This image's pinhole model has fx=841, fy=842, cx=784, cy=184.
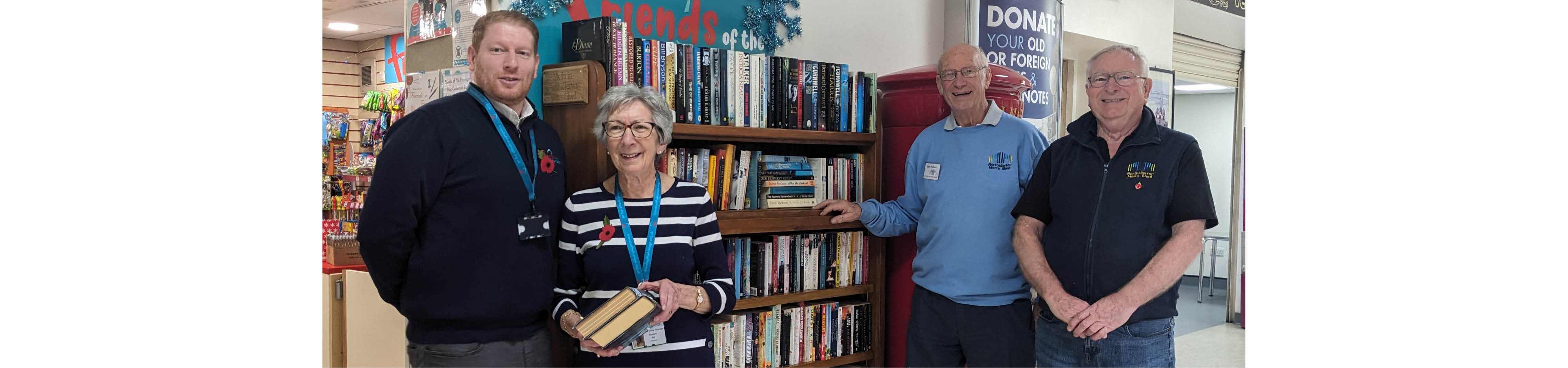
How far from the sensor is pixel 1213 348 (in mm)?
2430

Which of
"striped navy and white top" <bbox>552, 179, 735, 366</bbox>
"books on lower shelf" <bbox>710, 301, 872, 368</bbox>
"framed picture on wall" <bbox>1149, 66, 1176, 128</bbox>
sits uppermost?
"framed picture on wall" <bbox>1149, 66, 1176, 128</bbox>

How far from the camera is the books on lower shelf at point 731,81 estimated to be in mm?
2170

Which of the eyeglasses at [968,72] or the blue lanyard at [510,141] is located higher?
the eyeglasses at [968,72]

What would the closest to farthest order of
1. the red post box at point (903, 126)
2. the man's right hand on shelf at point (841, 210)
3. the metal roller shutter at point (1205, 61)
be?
the metal roller shutter at point (1205, 61) < the man's right hand on shelf at point (841, 210) < the red post box at point (903, 126)

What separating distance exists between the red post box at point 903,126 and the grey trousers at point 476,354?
4.62 ft

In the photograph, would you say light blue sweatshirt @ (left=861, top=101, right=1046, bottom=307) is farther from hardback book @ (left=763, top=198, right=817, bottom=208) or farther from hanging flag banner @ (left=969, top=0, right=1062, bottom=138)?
hanging flag banner @ (left=969, top=0, right=1062, bottom=138)

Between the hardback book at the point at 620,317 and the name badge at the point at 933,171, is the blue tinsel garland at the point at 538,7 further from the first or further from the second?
the name badge at the point at 933,171

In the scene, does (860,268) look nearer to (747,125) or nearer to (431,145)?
(747,125)

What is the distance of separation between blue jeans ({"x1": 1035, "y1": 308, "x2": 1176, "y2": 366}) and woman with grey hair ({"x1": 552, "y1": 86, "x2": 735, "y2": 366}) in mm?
959

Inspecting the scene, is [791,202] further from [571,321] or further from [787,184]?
[571,321]

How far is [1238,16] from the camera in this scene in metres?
2.55

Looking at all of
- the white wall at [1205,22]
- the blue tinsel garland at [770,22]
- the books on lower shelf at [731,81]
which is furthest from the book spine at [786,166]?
the white wall at [1205,22]

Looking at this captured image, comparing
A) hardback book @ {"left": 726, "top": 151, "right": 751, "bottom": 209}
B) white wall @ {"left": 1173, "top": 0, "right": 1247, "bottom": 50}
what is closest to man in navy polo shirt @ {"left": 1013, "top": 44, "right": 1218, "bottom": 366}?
white wall @ {"left": 1173, "top": 0, "right": 1247, "bottom": 50}

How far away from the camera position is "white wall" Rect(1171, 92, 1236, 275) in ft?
7.23
